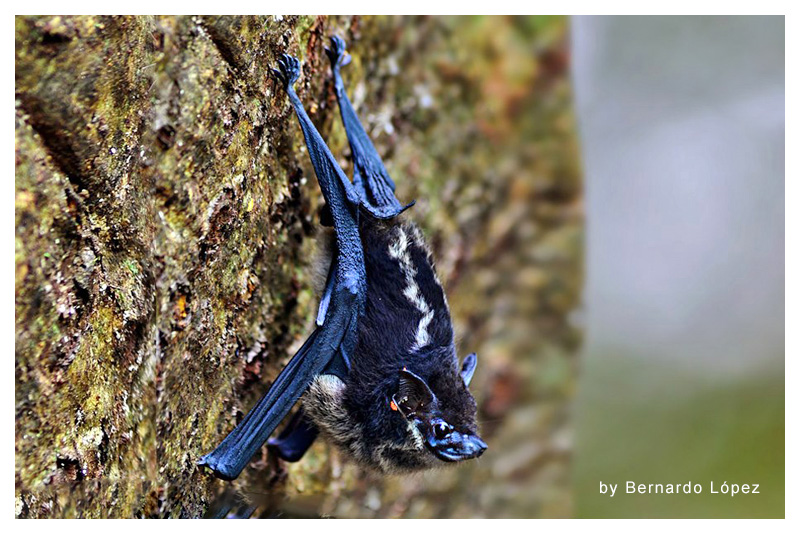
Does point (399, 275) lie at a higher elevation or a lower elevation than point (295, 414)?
higher

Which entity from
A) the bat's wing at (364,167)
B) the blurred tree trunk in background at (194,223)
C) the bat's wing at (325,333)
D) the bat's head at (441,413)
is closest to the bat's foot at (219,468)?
the bat's wing at (325,333)

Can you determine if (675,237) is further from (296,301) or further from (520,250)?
(296,301)

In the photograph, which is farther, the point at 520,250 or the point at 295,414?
the point at 520,250

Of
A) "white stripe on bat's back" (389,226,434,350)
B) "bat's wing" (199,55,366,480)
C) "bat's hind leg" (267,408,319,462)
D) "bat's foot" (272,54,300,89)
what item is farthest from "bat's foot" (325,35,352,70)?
"bat's hind leg" (267,408,319,462)

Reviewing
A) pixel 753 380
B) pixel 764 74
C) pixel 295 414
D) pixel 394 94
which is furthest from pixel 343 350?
pixel 753 380

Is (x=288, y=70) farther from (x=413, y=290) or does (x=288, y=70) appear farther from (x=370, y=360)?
(x=370, y=360)

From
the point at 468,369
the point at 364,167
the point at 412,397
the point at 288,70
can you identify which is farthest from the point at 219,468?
the point at 288,70

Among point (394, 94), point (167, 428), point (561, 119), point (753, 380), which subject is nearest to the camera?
point (167, 428)

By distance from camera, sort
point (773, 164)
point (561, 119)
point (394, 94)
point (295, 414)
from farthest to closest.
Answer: point (561, 119) < point (394, 94) < point (773, 164) < point (295, 414)
